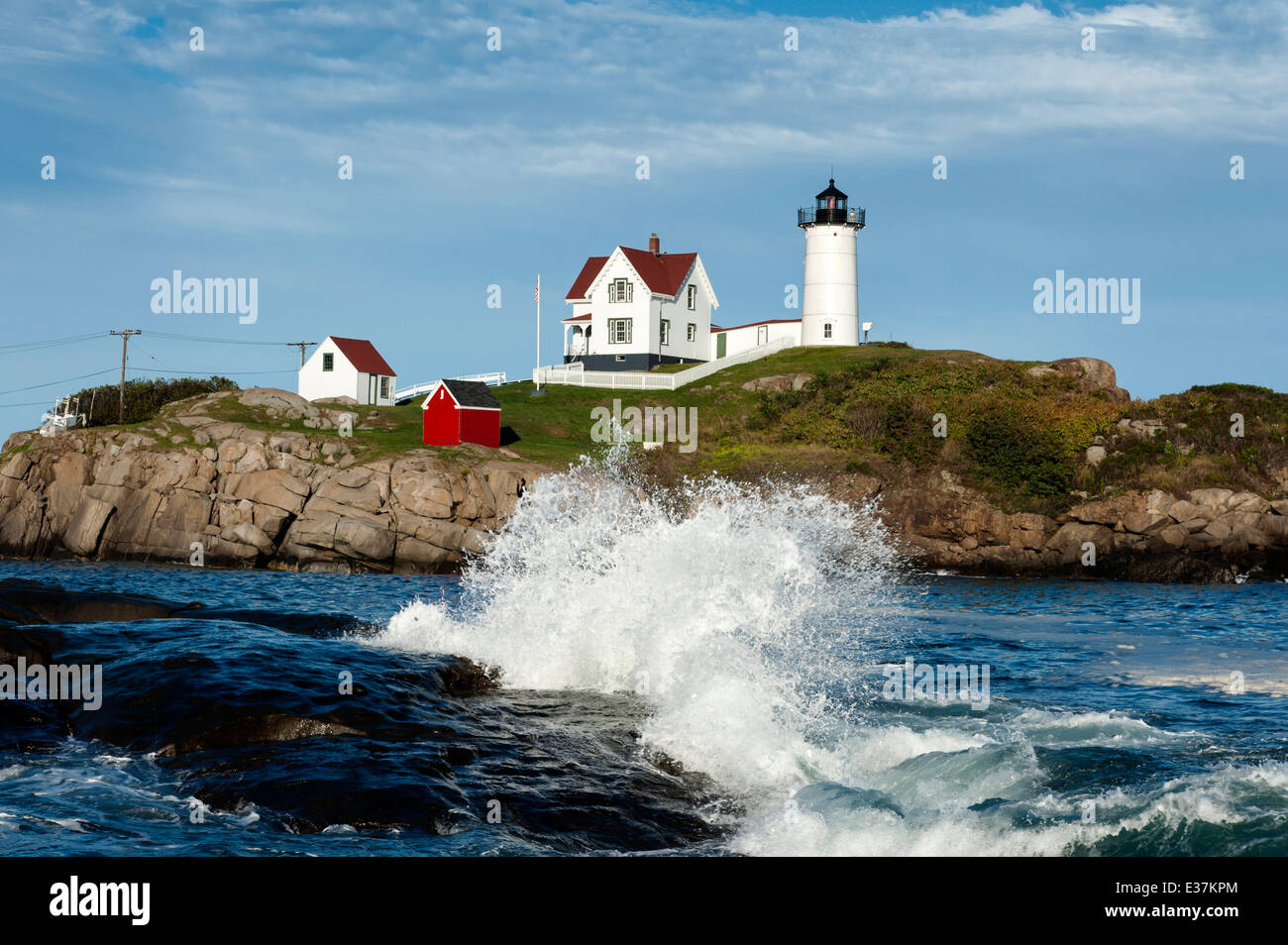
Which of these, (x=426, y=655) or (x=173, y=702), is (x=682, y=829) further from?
(x=426, y=655)

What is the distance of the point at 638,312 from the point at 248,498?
3328cm

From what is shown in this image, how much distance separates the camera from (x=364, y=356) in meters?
66.8

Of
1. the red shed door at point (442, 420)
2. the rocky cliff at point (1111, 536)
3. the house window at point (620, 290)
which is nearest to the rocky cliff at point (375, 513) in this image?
the rocky cliff at point (1111, 536)

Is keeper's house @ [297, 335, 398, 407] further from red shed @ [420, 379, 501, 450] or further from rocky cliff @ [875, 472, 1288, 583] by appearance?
rocky cliff @ [875, 472, 1288, 583]

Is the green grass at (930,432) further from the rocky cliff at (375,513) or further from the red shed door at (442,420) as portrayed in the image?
the rocky cliff at (375,513)

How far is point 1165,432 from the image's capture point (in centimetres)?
5225

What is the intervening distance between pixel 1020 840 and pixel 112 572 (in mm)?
37363

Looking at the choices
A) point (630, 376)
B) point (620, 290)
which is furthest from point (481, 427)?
point (620, 290)

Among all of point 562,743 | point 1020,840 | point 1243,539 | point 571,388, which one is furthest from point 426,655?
point 571,388

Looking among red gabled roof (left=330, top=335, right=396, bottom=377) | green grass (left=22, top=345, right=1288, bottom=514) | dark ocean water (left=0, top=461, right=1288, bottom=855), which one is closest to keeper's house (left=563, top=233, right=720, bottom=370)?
green grass (left=22, top=345, right=1288, bottom=514)

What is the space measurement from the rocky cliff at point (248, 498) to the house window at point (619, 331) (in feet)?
78.0

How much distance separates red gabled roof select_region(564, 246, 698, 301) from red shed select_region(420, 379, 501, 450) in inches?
819

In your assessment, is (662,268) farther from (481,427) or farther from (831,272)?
(481,427)
